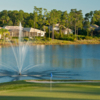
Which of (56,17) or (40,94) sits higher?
(56,17)

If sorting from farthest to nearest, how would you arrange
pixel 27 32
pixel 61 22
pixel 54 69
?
1. pixel 61 22
2. pixel 27 32
3. pixel 54 69

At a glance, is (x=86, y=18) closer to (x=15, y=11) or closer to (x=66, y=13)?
(x=66, y=13)

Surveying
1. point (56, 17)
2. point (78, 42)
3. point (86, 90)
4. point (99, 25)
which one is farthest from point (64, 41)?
point (86, 90)

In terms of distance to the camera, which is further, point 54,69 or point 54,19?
point 54,19

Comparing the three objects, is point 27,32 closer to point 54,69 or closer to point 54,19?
point 54,19

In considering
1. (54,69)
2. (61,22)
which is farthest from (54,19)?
(54,69)

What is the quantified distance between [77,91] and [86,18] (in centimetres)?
11080

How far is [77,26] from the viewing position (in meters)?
107

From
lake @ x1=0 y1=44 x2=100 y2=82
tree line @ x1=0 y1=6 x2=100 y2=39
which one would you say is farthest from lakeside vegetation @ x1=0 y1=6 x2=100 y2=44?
lake @ x1=0 y1=44 x2=100 y2=82

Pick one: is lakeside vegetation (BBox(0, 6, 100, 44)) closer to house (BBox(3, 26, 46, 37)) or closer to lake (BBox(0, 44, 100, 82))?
house (BBox(3, 26, 46, 37))

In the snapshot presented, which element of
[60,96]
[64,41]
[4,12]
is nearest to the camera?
[60,96]

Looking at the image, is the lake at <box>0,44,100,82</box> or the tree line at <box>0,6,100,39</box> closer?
the lake at <box>0,44,100,82</box>

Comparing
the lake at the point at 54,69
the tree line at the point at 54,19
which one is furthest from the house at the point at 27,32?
the lake at the point at 54,69

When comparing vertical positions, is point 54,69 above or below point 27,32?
below
